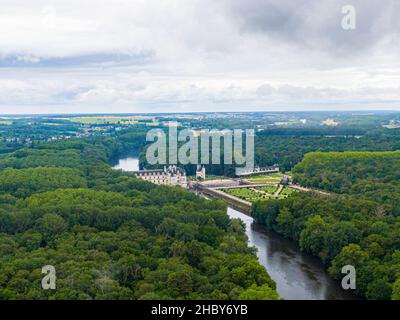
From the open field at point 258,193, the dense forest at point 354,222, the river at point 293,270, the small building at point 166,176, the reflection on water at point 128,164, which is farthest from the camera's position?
the reflection on water at point 128,164

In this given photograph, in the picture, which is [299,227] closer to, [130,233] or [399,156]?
[130,233]

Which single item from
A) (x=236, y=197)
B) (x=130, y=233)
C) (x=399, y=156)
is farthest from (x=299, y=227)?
(x=399, y=156)

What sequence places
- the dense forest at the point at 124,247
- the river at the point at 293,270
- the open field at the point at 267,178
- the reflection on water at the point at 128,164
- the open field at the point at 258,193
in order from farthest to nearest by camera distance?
1. the reflection on water at the point at 128,164
2. the open field at the point at 267,178
3. the open field at the point at 258,193
4. the river at the point at 293,270
5. the dense forest at the point at 124,247

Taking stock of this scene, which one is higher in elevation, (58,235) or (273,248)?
(58,235)

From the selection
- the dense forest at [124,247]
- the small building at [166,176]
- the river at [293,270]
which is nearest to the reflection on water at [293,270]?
the river at [293,270]

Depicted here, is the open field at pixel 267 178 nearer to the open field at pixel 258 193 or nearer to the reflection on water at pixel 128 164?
the open field at pixel 258 193

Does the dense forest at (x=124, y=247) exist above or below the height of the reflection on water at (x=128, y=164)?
above

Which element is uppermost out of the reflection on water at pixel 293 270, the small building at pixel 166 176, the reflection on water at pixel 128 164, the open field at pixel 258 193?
the small building at pixel 166 176
